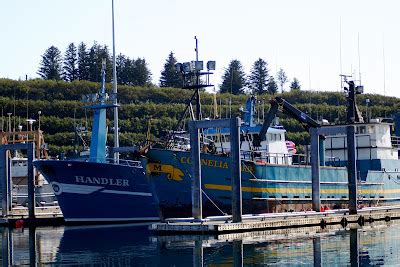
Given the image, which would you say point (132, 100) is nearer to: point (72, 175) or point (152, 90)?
point (152, 90)

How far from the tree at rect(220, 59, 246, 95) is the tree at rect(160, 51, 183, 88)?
6.27m

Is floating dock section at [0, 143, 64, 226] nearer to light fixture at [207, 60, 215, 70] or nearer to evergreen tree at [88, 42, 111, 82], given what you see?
light fixture at [207, 60, 215, 70]

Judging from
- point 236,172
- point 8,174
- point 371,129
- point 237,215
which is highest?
point 371,129

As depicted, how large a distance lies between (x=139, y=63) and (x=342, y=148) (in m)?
61.5

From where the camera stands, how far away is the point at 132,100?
293 ft

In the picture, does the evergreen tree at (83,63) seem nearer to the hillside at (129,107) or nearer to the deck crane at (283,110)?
the hillside at (129,107)

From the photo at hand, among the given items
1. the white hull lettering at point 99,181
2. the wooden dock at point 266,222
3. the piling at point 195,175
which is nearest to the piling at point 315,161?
the wooden dock at point 266,222

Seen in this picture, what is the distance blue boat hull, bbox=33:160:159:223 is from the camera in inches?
1526

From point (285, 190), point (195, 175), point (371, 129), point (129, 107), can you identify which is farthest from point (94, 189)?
point (129, 107)

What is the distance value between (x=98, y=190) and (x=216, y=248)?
45.2ft

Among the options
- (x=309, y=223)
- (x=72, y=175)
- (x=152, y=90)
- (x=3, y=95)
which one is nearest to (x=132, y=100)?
(x=152, y=90)

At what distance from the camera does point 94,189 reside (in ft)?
128

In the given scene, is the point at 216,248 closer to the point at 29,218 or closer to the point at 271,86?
the point at 29,218

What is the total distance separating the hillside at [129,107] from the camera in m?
75.7
